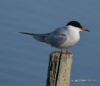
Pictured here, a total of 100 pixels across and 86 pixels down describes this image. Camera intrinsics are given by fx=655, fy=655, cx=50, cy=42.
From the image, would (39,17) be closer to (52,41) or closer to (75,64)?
(75,64)

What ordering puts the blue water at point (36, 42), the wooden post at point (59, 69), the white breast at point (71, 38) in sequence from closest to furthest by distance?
the wooden post at point (59, 69) < the white breast at point (71, 38) < the blue water at point (36, 42)

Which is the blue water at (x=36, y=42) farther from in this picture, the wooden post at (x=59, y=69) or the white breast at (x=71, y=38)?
the wooden post at (x=59, y=69)

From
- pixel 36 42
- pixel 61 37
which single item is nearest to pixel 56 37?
pixel 61 37

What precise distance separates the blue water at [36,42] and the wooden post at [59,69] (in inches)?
145

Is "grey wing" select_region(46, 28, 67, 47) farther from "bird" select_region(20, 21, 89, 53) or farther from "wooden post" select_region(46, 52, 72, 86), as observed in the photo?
"wooden post" select_region(46, 52, 72, 86)

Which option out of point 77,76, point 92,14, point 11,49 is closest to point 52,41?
point 77,76

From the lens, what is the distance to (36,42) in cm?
1221

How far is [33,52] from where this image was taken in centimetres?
1165

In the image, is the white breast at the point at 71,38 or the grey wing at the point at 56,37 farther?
the white breast at the point at 71,38

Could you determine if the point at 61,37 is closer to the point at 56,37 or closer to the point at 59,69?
the point at 56,37

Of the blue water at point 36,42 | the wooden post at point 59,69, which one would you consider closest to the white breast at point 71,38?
the wooden post at point 59,69

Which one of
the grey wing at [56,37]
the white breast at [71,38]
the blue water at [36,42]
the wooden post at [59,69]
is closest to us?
the wooden post at [59,69]

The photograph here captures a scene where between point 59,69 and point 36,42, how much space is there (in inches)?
209

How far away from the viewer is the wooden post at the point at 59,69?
273 inches
